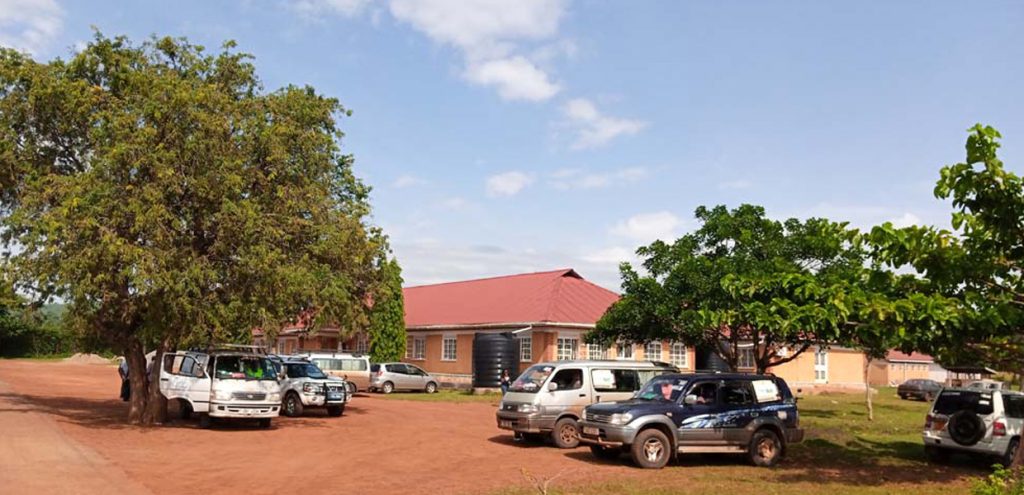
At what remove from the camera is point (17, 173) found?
70.1 ft

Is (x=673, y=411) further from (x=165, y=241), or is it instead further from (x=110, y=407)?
(x=110, y=407)

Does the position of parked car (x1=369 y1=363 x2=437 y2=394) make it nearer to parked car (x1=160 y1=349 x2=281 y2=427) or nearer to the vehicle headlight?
parked car (x1=160 y1=349 x2=281 y2=427)

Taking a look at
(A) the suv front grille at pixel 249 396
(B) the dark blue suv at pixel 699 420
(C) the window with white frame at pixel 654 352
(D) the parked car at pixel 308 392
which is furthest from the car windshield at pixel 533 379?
(C) the window with white frame at pixel 654 352

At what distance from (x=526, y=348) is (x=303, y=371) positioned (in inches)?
559

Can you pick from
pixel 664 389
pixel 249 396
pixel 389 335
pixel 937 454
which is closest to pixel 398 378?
pixel 389 335

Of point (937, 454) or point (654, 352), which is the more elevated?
point (654, 352)

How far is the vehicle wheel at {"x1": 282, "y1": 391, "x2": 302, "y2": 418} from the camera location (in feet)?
82.3

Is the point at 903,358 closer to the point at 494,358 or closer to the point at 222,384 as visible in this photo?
the point at 494,358

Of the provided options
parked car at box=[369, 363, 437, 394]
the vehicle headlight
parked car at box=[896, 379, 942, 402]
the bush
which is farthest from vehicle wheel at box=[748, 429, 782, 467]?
parked car at box=[896, 379, 942, 402]

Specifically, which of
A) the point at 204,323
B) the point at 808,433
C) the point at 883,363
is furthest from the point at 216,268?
the point at 883,363

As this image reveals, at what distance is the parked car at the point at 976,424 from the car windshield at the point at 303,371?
17.5 metres

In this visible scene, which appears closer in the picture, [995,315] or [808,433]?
[995,315]

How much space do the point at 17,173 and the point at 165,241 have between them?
237 inches

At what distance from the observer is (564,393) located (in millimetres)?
18000
